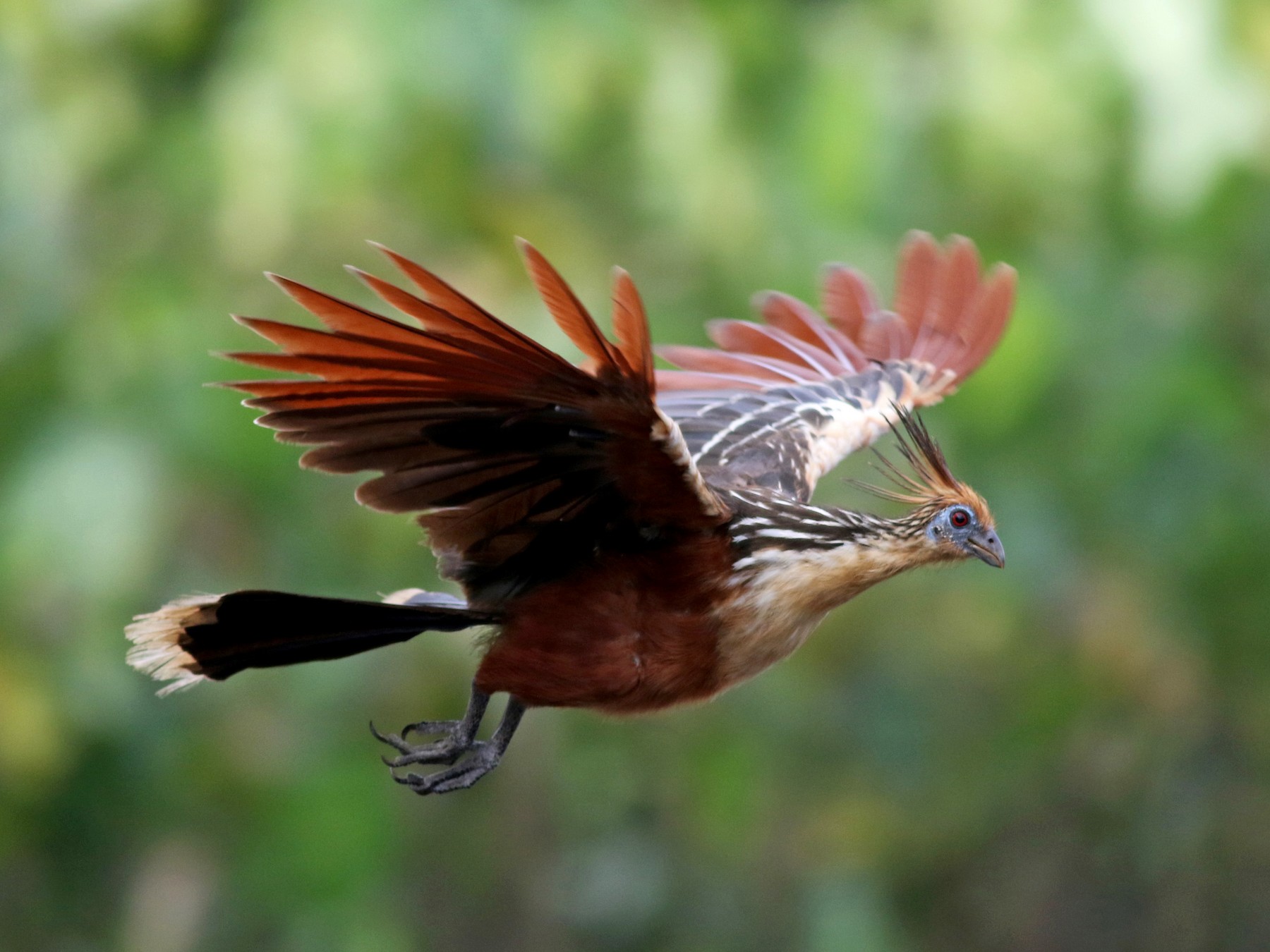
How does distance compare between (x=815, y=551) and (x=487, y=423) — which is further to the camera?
(x=815, y=551)

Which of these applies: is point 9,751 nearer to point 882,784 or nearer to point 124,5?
point 124,5

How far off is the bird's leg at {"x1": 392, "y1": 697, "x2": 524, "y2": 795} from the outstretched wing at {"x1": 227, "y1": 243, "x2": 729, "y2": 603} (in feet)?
1.03

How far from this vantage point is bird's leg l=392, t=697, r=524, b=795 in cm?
326

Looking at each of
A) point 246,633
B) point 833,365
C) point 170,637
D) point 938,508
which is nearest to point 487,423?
point 246,633

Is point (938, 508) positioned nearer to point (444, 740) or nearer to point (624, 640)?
point (624, 640)

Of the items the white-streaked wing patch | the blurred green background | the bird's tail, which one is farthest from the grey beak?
the blurred green background

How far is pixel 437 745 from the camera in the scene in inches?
134

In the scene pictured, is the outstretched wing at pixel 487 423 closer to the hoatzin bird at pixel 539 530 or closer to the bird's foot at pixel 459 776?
the hoatzin bird at pixel 539 530

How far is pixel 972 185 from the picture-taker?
6629 mm

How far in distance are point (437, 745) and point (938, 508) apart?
118 cm

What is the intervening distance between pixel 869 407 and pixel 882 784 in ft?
11.8

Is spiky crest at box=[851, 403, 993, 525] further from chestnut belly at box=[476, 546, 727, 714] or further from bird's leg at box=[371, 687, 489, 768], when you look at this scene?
bird's leg at box=[371, 687, 489, 768]

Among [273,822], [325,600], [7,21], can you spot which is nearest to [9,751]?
[273,822]

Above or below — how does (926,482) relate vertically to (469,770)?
above
